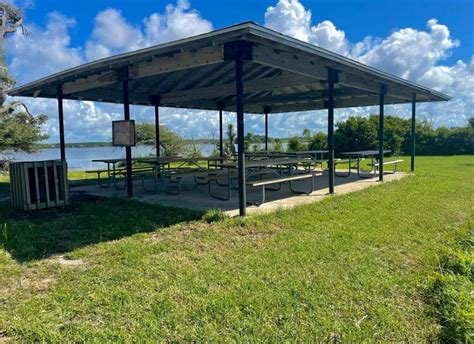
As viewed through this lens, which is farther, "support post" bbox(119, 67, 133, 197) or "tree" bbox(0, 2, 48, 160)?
"tree" bbox(0, 2, 48, 160)

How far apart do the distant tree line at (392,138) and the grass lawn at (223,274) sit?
13.2 meters

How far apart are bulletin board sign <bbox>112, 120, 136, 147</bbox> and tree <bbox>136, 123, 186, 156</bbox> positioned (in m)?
12.3

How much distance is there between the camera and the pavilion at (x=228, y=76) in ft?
15.0

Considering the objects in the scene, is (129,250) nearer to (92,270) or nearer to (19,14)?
(92,270)

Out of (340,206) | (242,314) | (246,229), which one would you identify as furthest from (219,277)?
(340,206)

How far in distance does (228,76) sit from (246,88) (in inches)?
47.0

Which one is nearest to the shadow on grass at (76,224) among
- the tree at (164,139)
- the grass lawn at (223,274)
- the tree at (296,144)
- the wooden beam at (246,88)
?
the grass lawn at (223,274)

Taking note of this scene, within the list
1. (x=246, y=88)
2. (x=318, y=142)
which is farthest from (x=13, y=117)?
(x=318, y=142)

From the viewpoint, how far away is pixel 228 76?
8.42 m

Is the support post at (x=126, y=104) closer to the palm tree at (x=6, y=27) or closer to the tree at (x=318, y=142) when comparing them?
the palm tree at (x=6, y=27)

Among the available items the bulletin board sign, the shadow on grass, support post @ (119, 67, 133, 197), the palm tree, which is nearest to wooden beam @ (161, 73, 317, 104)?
support post @ (119, 67, 133, 197)

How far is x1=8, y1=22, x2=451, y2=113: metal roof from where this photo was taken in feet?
14.8

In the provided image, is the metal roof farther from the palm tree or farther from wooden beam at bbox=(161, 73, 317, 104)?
the palm tree

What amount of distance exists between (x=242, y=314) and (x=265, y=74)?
23.0 ft
